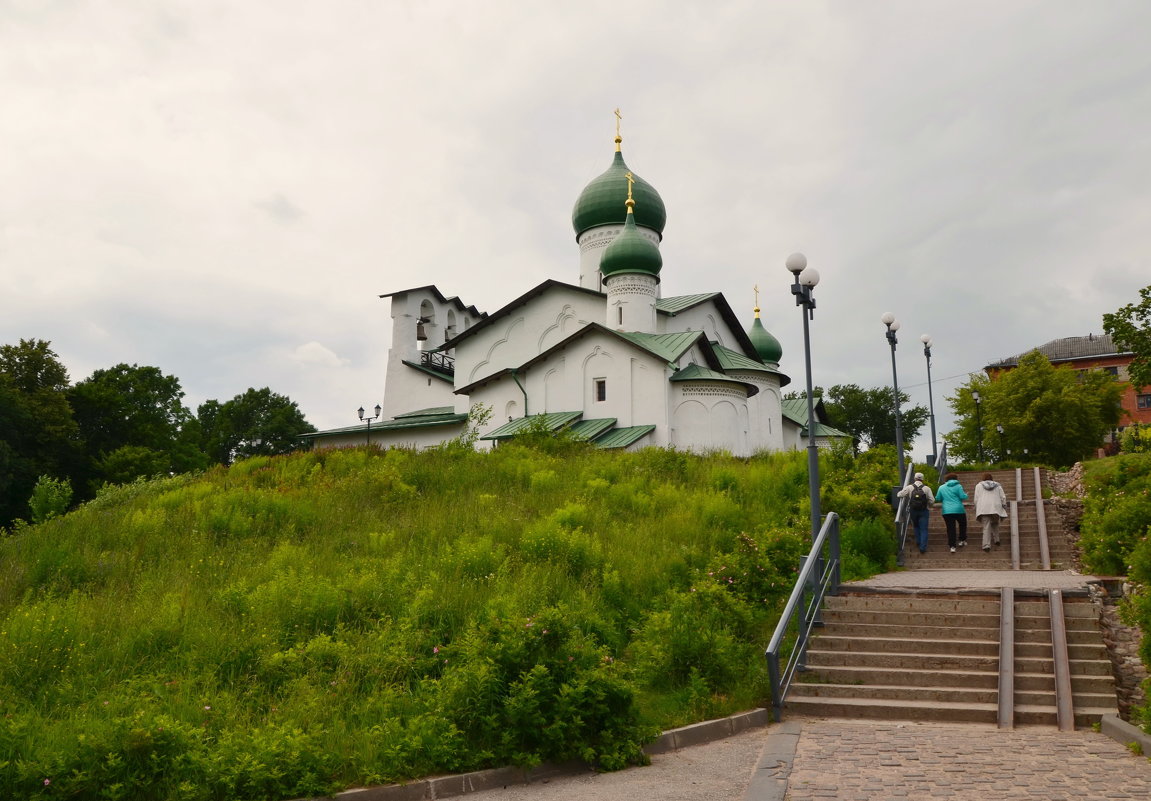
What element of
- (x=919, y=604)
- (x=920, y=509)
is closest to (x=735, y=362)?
(x=920, y=509)

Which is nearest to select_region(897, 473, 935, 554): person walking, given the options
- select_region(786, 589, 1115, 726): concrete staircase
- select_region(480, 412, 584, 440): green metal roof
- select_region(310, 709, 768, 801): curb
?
select_region(786, 589, 1115, 726): concrete staircase

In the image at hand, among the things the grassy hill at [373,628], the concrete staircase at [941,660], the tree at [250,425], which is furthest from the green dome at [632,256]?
the tree at [250,425]

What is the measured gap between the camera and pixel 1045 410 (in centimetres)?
3653

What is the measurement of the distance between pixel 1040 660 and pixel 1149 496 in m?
5.23

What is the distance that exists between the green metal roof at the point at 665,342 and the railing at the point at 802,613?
17.6m

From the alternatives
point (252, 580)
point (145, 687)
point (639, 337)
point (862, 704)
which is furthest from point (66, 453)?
point (862, 704)

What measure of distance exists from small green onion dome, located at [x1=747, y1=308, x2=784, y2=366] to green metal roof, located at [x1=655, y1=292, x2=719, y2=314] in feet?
21.2

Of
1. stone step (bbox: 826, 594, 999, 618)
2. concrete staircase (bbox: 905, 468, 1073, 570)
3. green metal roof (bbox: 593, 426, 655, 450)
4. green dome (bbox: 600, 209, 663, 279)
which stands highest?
green dome (bbox: 600, 209, 663, 279)

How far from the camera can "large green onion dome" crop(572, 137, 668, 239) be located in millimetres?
35344

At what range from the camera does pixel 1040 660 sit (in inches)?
331

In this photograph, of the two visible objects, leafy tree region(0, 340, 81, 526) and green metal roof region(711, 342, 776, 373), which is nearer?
green metal roof region(711, 342, 776, 373)

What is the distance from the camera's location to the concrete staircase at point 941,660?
25.9 ft

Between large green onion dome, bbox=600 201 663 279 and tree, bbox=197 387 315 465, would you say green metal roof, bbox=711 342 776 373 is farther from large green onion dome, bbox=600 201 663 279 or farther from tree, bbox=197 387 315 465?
tree, bbox=197 387 315 465

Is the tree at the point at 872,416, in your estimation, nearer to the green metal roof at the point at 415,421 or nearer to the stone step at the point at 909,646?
the green metal roof at the point at 415,421
